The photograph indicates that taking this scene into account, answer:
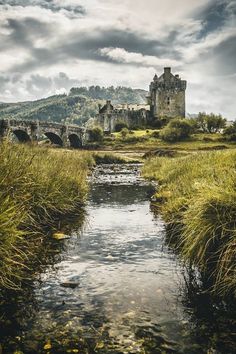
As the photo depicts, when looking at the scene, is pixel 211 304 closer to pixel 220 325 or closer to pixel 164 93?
pixel 220 325

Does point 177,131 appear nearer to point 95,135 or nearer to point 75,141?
point 95,135

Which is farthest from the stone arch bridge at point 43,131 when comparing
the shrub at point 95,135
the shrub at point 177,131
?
the shrub at point 177,131

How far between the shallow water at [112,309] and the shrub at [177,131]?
280ft

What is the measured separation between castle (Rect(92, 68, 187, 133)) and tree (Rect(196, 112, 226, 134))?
53.2ft

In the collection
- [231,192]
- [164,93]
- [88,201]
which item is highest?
[164,93]

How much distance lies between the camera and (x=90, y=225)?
11633 millimetres

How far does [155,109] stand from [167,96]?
5.77 m

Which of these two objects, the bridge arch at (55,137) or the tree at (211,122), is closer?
the bridge arch at (55,137)

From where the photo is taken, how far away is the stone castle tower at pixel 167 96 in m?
127

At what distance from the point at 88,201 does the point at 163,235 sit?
6.82 metres

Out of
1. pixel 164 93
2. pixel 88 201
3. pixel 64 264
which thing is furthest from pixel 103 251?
pixel 164 93

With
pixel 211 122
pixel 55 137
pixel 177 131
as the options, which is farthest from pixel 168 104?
pixel 55 137

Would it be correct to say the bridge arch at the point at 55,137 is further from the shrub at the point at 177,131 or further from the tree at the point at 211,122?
the tree at the point at 211,122

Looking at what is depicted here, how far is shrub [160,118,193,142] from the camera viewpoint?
93.1 m
